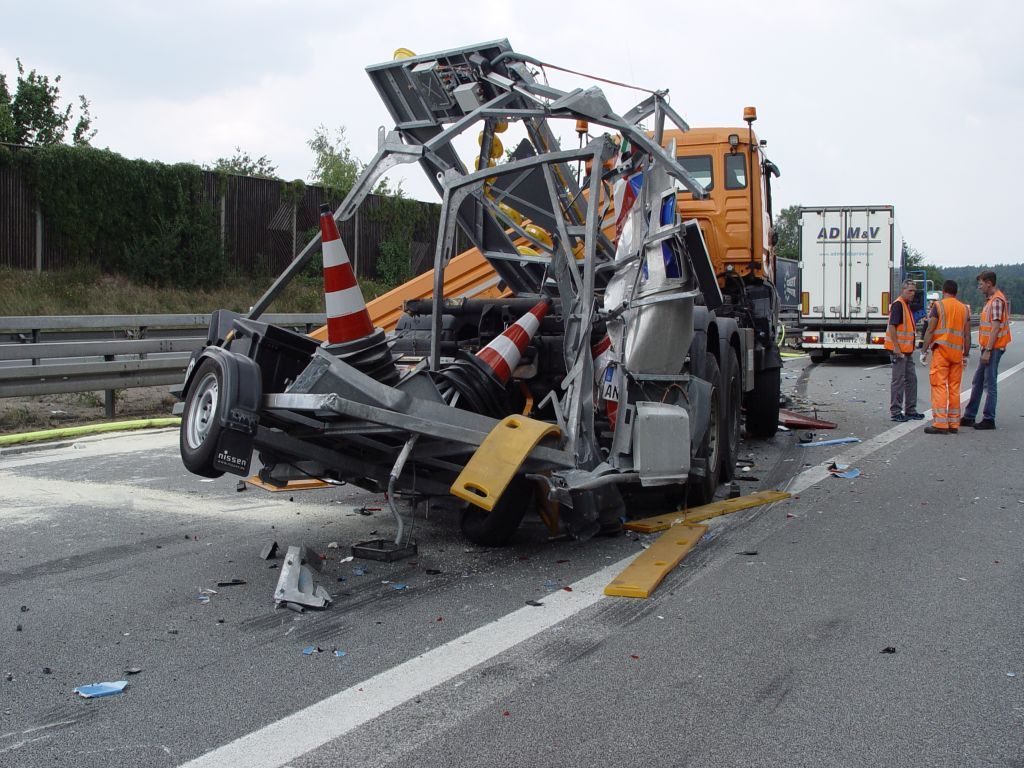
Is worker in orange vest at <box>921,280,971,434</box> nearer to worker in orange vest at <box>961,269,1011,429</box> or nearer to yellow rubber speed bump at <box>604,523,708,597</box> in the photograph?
worker in orange vest at <box>961,269,1011,429</box>

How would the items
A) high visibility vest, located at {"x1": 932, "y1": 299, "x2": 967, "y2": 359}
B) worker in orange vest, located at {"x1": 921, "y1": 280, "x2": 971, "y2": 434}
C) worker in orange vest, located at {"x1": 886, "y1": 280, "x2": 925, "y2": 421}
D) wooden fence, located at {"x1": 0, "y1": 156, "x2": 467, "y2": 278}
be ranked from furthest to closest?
wooden fence, located at {"x1": 0, "y1": 156, "x2": 467, "y2": 278}, worker in orange vest, located at {"x1": 886, "y1": 280, "x2": 925, "y2": 421}, high visibility vest, located at {"x1": 932, "y1": 299, "x2": 967, "y2": 359}, worker in orange vest, located at {"x1": 921, "y1": 280, "x2": 971, "y2": 434}

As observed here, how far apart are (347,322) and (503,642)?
6.34ft

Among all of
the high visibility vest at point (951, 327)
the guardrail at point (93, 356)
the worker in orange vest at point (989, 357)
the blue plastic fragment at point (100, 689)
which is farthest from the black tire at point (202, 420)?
the worker in orange vest at point (989, 357)

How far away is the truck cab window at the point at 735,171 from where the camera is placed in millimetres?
10625

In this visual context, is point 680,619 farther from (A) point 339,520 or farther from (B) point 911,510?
(B) point 911,510

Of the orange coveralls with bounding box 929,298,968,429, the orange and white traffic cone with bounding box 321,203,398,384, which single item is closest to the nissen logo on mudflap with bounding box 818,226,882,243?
the orange coveralls with bounding box 929,298,968,429

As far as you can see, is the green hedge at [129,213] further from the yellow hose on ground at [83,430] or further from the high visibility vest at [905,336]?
the high visibility vest at [905,336]

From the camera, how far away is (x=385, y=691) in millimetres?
3846

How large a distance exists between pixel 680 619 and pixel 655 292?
2.30m

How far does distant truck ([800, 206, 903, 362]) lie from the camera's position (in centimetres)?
2483

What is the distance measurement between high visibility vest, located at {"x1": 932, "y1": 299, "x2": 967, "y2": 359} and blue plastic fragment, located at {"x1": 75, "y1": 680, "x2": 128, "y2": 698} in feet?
35.6

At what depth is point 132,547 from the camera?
6000 mm

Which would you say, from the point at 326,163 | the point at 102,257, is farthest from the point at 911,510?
the point at 326,163

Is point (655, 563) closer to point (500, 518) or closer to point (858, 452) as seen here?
point (500, 518)
